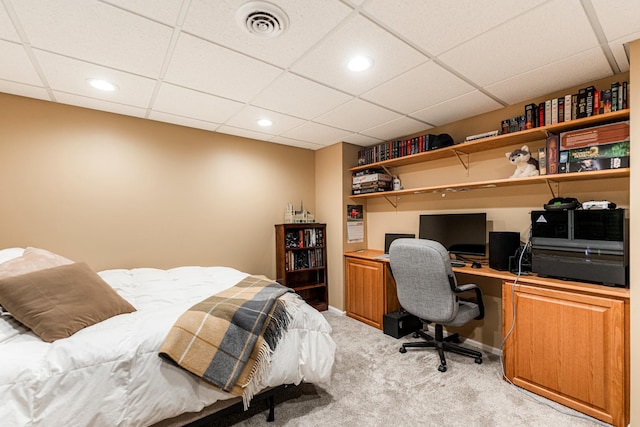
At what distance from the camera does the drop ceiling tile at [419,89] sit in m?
2.09

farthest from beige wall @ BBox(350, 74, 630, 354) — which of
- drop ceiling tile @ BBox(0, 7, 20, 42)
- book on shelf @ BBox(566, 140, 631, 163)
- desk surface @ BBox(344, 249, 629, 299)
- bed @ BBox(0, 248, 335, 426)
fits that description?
drop ceiling tile @ BBox(0, 7, 20, 42)

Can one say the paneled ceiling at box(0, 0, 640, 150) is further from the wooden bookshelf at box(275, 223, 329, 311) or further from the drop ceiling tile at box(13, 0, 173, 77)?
the wooden bookshelf at box(275, 223, 329, 311)

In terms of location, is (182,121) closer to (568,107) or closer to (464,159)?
(464,159)

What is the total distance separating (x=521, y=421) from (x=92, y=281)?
A: 9.07 feet

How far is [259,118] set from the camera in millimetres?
2986

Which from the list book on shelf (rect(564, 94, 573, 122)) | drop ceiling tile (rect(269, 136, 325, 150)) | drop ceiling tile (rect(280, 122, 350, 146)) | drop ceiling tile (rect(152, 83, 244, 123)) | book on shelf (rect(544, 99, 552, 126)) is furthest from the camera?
drop ceiling tile (rect(269, 136, 325, 150))

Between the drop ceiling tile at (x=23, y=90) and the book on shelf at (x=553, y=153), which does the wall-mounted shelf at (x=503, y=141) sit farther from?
the drop ceiling tile at (x=23, y=90)

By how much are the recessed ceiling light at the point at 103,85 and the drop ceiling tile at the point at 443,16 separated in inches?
79.6

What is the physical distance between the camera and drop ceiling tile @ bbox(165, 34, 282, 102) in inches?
70.1

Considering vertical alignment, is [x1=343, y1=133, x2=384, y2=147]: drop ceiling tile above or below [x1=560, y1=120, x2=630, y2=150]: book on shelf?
above

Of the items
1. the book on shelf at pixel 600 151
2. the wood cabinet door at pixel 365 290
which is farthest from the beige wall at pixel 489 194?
the wood cabinet door at pixel 365 290

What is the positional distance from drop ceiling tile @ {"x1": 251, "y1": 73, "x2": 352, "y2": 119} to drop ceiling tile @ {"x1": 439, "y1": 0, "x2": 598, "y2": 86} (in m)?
0.91

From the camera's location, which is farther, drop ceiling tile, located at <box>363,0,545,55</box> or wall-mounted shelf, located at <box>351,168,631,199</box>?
wall-mounted shelf, located at <box>351,168,631,199</box>

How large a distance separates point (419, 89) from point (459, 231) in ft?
4.89
